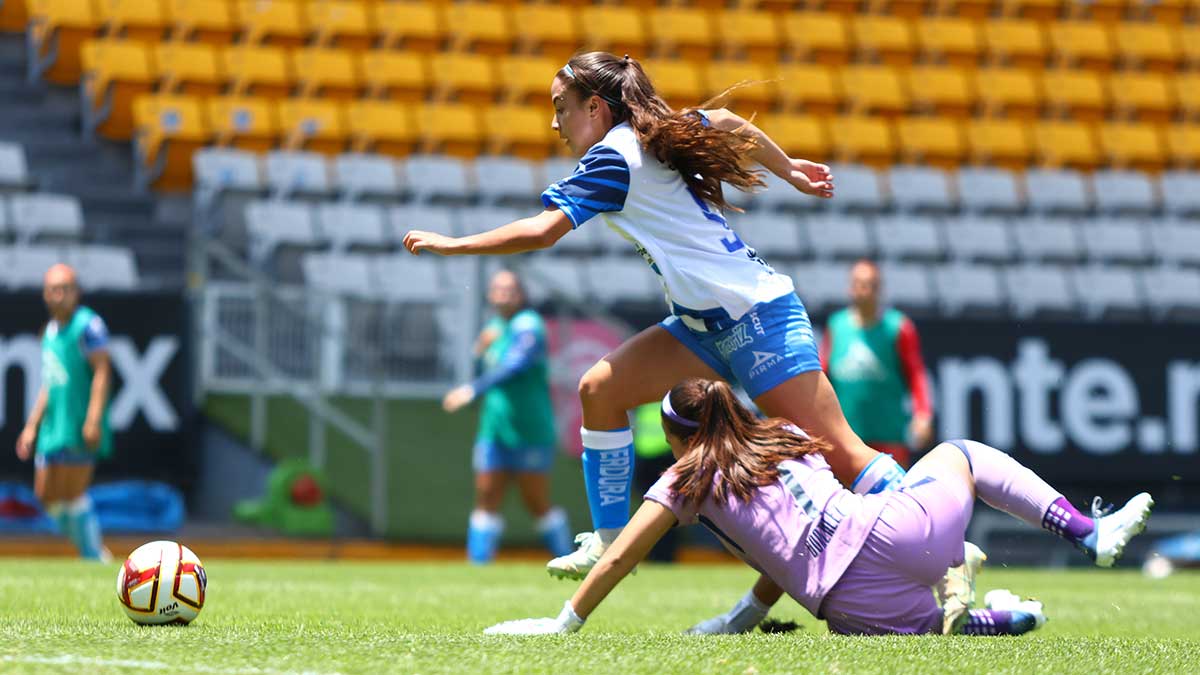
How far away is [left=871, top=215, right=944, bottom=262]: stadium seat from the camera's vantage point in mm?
16891

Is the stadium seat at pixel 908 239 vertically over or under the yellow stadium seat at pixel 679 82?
under

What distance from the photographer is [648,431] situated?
41.6 ft

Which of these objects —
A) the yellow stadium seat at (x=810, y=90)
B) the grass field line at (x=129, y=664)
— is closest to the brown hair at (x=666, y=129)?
the grass field line at (x=129, y=664)

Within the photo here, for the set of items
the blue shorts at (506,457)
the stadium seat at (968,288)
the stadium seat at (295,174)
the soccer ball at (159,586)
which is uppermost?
the stadium seat at (295,174)

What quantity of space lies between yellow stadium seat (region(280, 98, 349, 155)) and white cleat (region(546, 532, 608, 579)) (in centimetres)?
1209

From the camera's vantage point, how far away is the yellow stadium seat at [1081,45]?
20.6m

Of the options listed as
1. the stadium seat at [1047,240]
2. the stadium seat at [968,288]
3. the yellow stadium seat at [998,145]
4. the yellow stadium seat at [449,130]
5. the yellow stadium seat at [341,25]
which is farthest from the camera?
the yellow stadium seat at [998,145]

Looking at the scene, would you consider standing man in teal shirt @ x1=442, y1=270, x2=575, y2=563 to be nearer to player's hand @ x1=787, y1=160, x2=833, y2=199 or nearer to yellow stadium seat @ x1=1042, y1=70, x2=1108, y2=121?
player's hand @ x1=787, y1=160, x2=833, y2=199

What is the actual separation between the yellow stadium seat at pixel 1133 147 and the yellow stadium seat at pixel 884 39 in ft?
8.35

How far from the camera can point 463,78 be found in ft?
59.9

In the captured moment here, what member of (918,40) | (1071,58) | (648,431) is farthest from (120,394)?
(1071,58)

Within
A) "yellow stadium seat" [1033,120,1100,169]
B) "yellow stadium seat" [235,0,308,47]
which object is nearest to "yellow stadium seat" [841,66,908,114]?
"yellow stadium seat" [1033,120,1100,169]

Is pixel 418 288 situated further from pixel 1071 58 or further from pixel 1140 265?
pixel 1071 58

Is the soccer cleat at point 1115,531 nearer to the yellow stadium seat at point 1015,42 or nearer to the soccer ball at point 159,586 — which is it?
the soccer ball at point 159,586
